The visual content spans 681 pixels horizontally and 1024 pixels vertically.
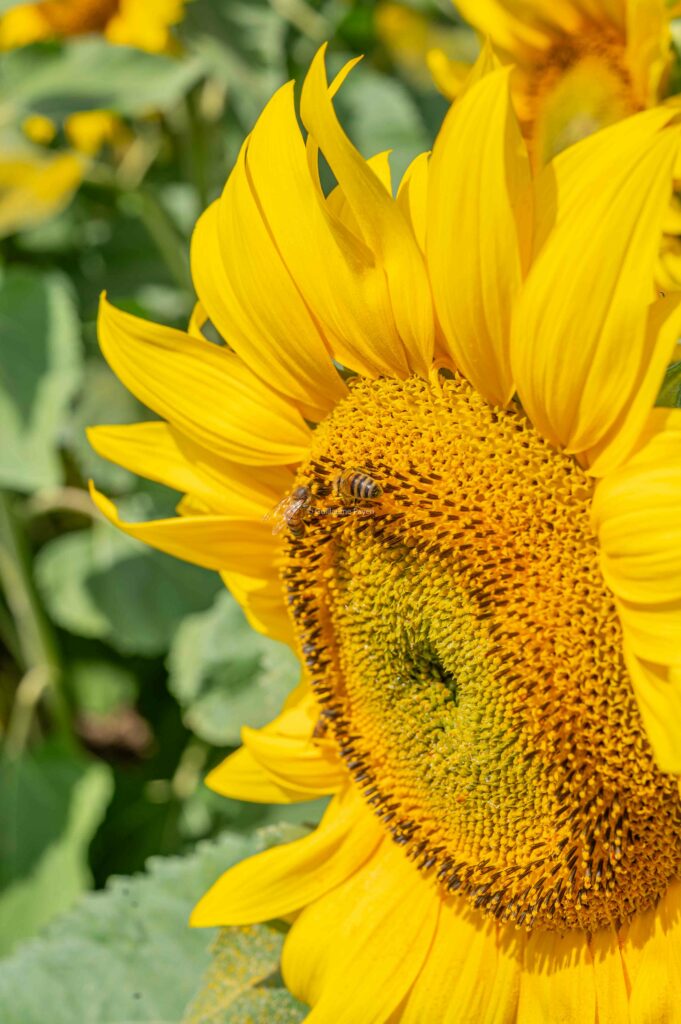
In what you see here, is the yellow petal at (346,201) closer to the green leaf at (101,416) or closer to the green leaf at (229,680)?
the green leaf at (229,680)

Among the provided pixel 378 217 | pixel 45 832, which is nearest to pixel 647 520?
pixel 378 217

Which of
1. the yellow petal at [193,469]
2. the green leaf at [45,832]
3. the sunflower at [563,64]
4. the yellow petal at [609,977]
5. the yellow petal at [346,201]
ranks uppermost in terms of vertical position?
the sunflower at [563,64]

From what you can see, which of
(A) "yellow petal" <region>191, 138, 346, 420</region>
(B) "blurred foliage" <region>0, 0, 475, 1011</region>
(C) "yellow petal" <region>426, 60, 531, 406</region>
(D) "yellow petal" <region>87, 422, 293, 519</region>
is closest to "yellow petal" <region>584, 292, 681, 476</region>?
(C) "yellow petal" <region>426, 60, 531, 406</region>

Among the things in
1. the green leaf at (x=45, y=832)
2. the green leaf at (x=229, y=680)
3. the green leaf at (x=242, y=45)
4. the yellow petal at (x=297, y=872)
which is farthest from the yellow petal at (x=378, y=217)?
the green leaf at (x=45, y=832)

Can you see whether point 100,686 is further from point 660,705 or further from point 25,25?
point 660,705

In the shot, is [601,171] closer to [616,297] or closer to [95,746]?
[616,297]

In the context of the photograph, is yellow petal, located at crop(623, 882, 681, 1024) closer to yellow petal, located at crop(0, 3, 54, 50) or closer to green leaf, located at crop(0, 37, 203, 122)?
green leaf, located at crop(0, 37, 203, 122)

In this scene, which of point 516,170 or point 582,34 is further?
point 582,34

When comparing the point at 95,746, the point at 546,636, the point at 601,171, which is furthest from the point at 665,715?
the point at 95,746
